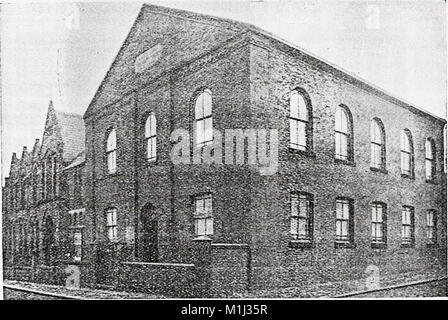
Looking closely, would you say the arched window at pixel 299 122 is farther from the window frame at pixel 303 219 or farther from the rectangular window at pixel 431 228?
the rectangular window at pixel 431 228

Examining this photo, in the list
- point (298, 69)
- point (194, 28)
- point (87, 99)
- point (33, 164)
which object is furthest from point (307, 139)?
point (33, 164)

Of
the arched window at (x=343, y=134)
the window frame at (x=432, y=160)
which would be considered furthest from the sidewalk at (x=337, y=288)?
the arched window at (x=343, y=134)

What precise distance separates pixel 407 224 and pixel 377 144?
5.39ft

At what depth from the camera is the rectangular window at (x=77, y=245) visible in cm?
977

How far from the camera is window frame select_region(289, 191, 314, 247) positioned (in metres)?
9.76

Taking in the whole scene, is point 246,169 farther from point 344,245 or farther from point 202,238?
point 344,245

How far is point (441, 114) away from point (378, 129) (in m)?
2.15

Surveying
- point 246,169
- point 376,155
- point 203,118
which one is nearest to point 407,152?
point 376,155

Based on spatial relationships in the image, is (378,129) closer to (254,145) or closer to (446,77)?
(446,77)

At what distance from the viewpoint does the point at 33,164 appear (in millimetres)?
9984

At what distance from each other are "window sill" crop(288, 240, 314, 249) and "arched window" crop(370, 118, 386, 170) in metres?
2.10

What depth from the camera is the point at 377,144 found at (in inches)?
447

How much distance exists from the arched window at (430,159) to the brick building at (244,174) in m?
0.04

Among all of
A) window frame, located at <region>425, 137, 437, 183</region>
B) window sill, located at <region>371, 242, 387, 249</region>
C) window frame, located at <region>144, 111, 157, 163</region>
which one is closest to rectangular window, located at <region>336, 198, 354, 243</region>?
window sill, located at <region>371, 242, 387, 249</region>
